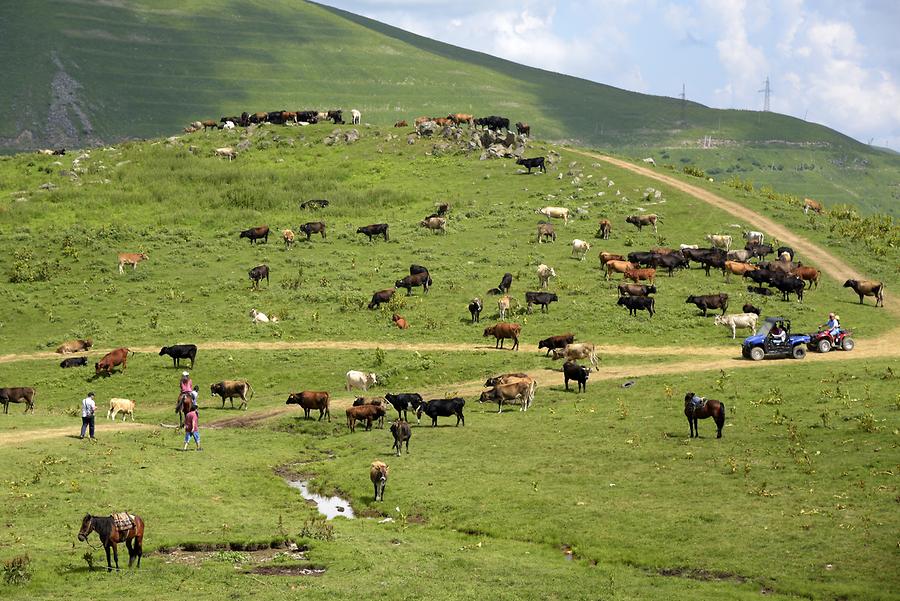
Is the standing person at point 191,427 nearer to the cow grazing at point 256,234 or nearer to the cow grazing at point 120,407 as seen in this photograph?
the cow grazing at point 120,407

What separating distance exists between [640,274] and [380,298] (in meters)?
14.9

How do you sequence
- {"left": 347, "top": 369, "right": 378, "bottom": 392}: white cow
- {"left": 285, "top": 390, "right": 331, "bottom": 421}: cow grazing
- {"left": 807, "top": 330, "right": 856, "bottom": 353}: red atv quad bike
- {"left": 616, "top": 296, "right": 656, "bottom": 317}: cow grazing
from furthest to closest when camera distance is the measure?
{"left": 616, "top": 296, "right": 656, "bottom": 317}: cow grazing → {"left": 807, "top": 330, "right": 856, "bottom": 353}: red atv quad bike → {"left": 347, "top": 369, "right": 378, "bottom": 392}: white cow → {"left": 285, "top": 390, "right": 331, "bottom": 421}: cow grazing

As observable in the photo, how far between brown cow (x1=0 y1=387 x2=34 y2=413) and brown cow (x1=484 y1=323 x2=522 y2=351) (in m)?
21.2

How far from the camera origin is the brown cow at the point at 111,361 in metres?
48.4

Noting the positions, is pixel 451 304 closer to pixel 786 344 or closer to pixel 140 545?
pixel 786 344

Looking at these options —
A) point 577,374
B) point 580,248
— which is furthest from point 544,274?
point 577,374

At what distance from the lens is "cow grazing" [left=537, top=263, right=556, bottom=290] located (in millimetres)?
58125

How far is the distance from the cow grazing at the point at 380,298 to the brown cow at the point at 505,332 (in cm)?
853

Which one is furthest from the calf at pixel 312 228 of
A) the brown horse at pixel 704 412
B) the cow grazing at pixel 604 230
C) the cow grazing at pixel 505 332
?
the brown horse at pixel 704 412

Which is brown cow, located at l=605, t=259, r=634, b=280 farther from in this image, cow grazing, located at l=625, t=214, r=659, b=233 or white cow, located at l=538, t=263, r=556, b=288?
cow grazing, located at l=625, t=214, r=659, b=233

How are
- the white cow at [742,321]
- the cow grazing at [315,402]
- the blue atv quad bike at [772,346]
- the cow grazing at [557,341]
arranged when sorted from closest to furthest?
the cow grazing at [315,402], the blue atv quad bike at [772,346], the cow grazing at [557,341], the white cow at [742,321]

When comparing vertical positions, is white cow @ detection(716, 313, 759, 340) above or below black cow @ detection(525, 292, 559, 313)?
below

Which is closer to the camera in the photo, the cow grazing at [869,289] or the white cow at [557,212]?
the cow grazing at [869,289]

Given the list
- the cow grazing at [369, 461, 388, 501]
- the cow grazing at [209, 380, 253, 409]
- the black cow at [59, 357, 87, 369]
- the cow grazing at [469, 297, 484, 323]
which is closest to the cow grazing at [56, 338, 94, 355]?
the black cow at [59, 357, 87, 369]
